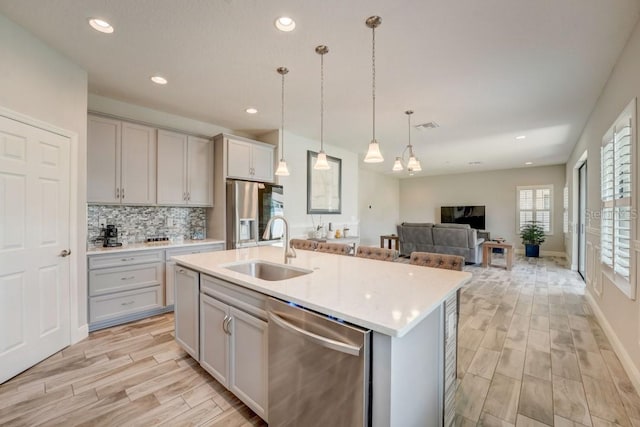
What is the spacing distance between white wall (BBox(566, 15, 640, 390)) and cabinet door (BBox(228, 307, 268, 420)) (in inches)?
105

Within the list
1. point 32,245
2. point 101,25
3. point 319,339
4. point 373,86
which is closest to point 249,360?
point 319,339

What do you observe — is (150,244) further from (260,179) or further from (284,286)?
(284,286)

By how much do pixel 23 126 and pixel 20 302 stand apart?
140 centimetres

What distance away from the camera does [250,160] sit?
14.2ft

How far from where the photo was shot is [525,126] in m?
4.39

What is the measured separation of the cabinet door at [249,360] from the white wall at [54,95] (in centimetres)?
202

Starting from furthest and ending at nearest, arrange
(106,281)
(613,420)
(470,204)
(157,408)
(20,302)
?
(470,204)
(106,281)
(20,302)
(157,408)
(613,420)

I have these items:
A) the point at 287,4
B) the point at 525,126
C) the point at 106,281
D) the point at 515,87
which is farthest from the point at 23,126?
the point at 525,126

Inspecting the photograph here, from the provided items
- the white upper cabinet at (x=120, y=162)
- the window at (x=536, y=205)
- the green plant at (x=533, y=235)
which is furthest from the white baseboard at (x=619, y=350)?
the window at (x=536, y=205)

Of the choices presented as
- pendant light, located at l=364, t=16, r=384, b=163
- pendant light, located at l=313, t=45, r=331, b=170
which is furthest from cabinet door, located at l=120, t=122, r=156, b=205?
pendant light, located at l=364, t=16, r=384, b=163

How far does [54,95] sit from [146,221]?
1.74 meters

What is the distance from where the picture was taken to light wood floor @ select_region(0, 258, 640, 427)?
1.76m

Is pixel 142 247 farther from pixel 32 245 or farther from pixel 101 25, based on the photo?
pixel 101 25

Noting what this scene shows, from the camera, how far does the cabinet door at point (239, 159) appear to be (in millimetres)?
4055
